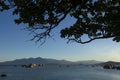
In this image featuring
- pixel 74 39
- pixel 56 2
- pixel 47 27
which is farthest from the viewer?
pixel 74 39

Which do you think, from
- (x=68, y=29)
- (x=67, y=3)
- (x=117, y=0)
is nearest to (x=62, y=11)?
(x=67, y=3)

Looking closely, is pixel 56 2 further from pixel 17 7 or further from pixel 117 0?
pixel 117 0

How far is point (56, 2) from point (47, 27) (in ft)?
4.83

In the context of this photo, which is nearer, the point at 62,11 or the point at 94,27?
the point at 62,11

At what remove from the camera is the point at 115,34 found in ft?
47.3

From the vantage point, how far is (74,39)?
14.6 m

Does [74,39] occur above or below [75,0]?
below

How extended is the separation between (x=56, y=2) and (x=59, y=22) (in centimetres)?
102

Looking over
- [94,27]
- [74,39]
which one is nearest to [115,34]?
[94,27]

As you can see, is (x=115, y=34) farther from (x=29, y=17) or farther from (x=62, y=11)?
(x=29, y=17)

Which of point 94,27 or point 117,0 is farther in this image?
point 94,27

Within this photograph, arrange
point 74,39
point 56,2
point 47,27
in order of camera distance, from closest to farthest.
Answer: point 56,2, point 47,27, point 74,39

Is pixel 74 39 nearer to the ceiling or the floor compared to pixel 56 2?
nearer to the floor

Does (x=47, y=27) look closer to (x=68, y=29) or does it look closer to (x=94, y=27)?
(x=68, y=29)
